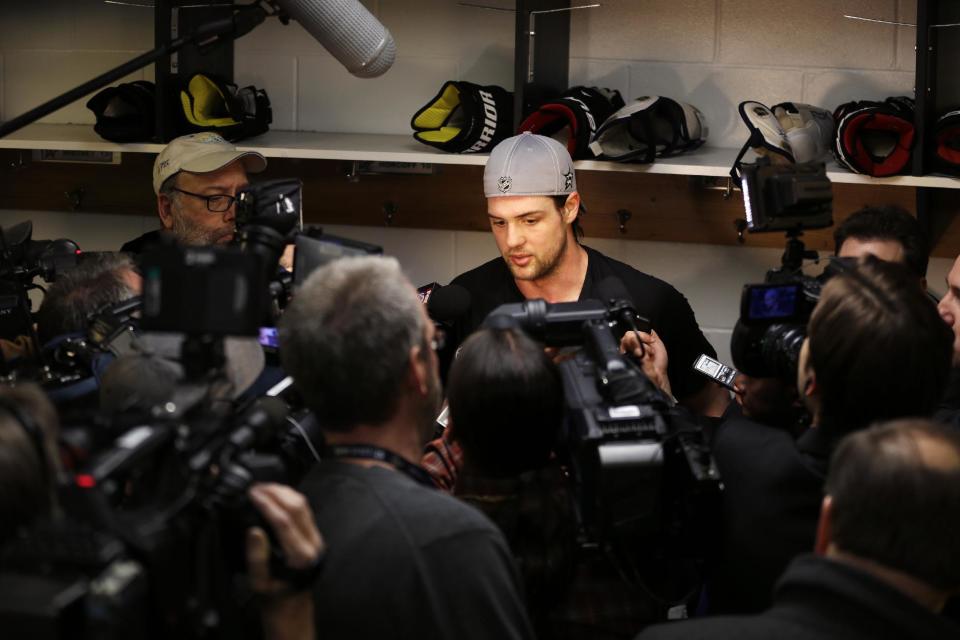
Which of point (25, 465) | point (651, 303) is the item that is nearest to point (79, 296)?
point (25, 465)

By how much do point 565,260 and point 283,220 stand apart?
1198mm

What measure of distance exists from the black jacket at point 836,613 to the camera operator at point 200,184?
1881mm

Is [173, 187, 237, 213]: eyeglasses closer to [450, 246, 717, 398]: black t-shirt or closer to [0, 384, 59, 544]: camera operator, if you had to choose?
[450, 246, 717, 398]: black t-shirt

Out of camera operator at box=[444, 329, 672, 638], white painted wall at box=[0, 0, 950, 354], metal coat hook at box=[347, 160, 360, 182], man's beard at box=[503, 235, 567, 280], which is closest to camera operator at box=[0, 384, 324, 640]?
camera operator at box=[444, 329, 672, 638]

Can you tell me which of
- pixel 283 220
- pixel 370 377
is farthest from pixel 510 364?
pixel 283 220

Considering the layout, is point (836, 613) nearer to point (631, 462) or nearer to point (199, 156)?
point (631, 462)

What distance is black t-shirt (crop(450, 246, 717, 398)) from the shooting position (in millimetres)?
2736

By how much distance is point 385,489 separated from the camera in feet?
4.42

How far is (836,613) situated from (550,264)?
5.18 feet

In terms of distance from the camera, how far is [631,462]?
1.49m

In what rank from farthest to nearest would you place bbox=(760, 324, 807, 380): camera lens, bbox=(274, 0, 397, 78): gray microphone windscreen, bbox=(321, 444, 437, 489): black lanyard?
bbox=(274, 0, 397, 78): gray microphone windscreen → bbox=(760, 324, 807, 380): camera lens → bbox=(321, 444, 437, 489): black lanyard

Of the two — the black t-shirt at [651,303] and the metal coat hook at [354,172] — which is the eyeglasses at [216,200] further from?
the black t-shirt at [651,303]

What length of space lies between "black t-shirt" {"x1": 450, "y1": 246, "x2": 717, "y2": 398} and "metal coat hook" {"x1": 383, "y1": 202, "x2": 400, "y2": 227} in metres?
0.64

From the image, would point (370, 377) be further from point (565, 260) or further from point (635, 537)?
point (565, 260)
